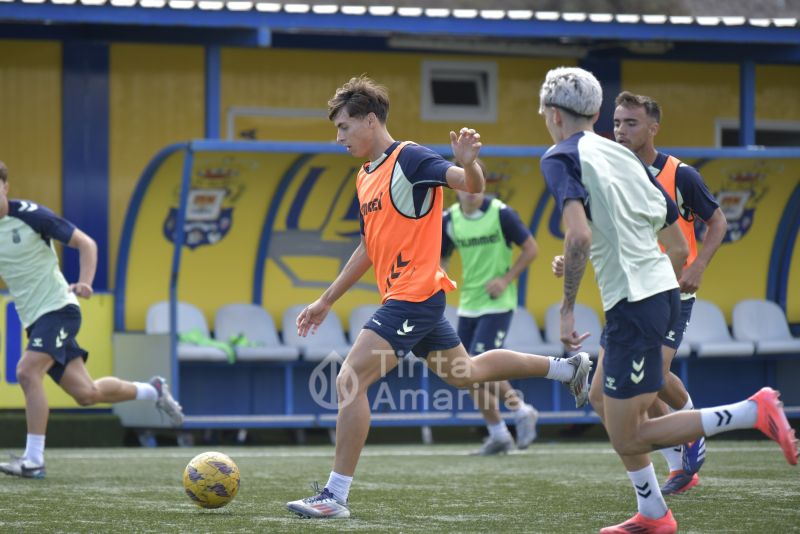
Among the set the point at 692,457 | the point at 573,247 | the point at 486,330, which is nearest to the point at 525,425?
the point at 486,330

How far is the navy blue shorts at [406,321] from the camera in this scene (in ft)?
21.6

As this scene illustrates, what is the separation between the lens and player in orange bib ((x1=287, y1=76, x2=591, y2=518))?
6.44m

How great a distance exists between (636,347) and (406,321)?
1.43 meters

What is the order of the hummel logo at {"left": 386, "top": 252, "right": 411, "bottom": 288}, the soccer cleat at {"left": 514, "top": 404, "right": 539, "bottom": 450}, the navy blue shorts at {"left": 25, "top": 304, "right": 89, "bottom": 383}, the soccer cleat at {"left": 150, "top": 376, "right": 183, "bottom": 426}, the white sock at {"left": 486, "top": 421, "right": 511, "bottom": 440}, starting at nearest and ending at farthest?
the hummel logo at {"left": 386, "top": 252, "right": 411, "bottom": 288}, the navy blue shorts at {"left": 25, "top": 304, "right": 89, "bottom": 383}, the soccer cleat at {"left": 150, "top": 376, "right": 183, "bottom": 426}, the white sock at {"left": 486, "top": 421, "right": 511, "bottom": 440}, the soccer cleat at {"left": 514, "top": 404, "right": 539, "bottom": 450}

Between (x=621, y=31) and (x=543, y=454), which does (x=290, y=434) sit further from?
(x=621, y=31)

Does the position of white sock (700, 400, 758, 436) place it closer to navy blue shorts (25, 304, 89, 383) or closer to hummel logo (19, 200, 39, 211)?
navy blue shorts (25, 304, 89, 383)

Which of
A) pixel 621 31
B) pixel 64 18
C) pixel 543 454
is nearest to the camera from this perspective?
pixel 543 454

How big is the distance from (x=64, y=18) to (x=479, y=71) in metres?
4.67

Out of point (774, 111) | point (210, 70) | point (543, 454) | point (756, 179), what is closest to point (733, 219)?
point (756, 179)

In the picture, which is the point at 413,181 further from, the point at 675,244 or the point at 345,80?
the point at 345,80

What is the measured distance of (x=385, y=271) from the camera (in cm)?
679

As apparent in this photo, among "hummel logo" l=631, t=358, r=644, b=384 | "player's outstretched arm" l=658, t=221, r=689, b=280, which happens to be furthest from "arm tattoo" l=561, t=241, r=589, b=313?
"player's outstretched arm" l=658, t=221, r=689, b=280

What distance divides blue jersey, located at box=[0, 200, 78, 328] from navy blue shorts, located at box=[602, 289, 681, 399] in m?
4.40

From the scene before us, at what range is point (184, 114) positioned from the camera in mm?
14203
